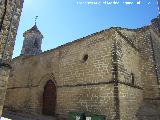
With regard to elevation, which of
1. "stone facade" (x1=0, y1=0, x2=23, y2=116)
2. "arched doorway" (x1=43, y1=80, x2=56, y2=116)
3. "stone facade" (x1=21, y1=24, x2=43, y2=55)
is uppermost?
"stone facade" (x1=21, y1=24, x2=43, y2=55)

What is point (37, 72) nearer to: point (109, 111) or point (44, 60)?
point (44, 60)

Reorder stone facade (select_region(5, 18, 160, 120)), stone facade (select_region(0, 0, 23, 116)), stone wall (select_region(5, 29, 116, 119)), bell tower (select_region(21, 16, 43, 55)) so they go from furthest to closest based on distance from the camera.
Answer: bell tower (select_region(21, 16, 43, 55))
stone wall (select_region(5, 29, 116, 119))
stone facade (select_region(5, 18, 160, 120))
stone facade (select_region(0, 0, 23, 116))

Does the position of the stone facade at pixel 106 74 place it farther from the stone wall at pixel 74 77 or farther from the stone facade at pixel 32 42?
the stone facade at pixel 32 42

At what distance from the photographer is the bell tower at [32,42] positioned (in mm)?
19750

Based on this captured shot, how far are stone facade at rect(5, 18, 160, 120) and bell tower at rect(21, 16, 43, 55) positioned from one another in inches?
264

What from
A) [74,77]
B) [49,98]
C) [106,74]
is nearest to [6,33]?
[106,74]

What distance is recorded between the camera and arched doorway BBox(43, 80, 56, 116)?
40.3 ft

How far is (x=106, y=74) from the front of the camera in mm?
9164

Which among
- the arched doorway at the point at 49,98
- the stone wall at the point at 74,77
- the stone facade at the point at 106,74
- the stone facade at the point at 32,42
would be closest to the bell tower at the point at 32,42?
the stone facade at the point at 32,42

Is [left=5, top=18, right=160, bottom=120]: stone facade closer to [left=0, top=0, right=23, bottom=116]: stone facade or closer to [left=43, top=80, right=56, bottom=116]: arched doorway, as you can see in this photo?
[left=43, top=80, right=56, bottom=116]: arched doorway

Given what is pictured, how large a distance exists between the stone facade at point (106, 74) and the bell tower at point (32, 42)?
6.70 metres

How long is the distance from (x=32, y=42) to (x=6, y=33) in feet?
45.4

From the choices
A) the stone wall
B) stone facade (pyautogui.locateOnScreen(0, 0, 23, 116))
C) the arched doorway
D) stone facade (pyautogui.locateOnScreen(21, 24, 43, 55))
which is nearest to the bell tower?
stone facade (pyautogui.locateOnScreen(21, 24, 43, 55))

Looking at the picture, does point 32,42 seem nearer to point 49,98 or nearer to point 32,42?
point 32,42
